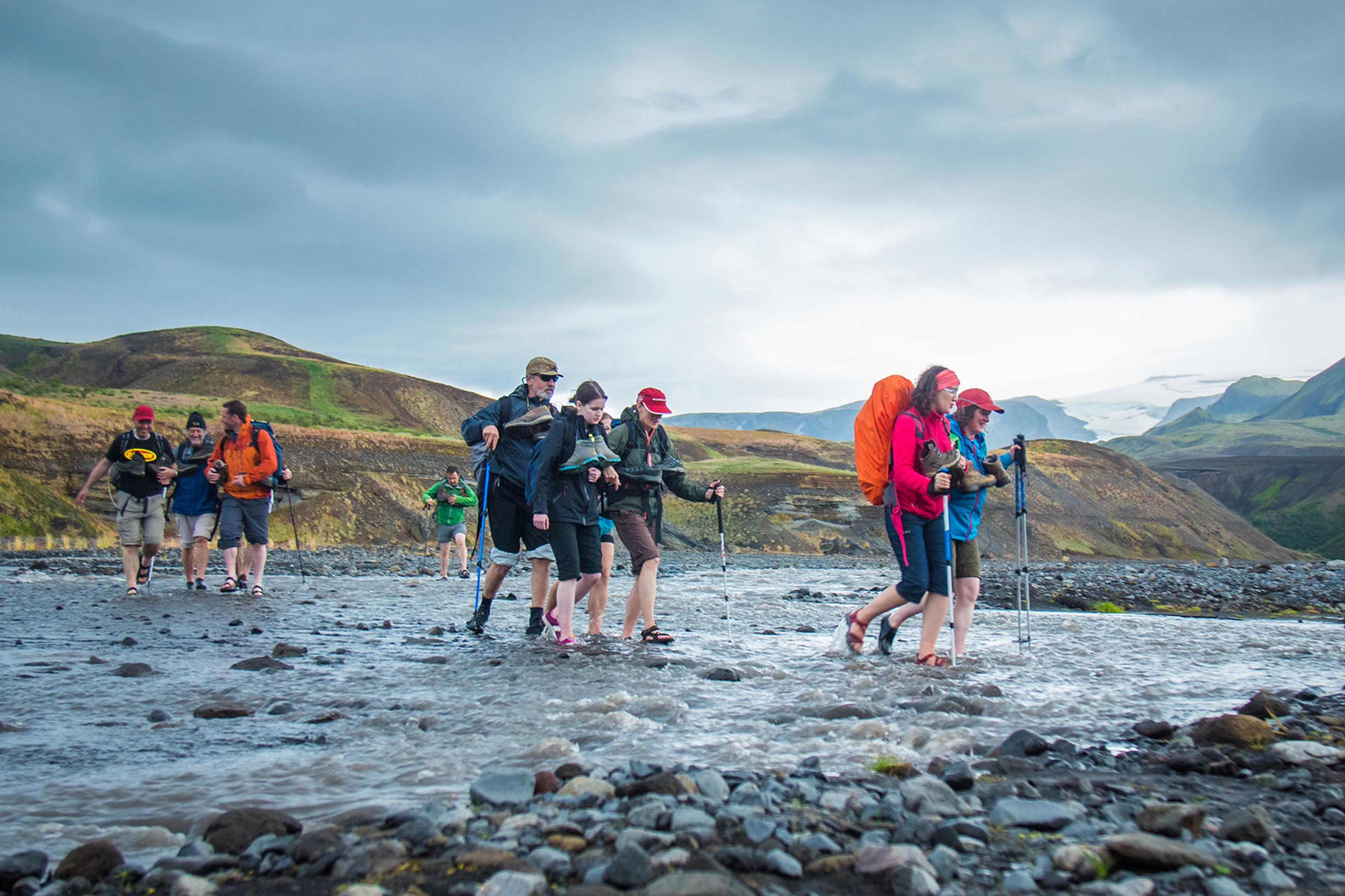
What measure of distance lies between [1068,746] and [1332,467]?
166 m

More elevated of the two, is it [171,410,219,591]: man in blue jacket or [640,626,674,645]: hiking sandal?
[171,410,219,591]: man in blue jacket

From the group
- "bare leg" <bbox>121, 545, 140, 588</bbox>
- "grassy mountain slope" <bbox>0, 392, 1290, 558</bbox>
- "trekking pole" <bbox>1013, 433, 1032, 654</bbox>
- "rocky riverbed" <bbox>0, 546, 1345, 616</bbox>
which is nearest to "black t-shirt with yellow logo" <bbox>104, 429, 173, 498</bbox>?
"bare leg" <bbox>121, 545, 140, 588</bbox>

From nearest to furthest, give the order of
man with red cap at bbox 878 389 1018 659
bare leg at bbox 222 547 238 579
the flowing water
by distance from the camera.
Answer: the flowing water, man with red cap at bbox 878 389 1018 659, bare leg at bbox 222 547 238 579

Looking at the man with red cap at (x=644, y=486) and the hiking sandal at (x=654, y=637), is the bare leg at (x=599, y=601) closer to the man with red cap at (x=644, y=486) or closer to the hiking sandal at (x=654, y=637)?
the man with red cap at (x=644, y=486)

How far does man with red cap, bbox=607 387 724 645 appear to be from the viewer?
9.41 meters

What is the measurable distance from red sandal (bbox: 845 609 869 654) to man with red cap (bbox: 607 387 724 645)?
2.03m

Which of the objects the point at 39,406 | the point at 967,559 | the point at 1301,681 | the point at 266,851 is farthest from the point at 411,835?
the point at 39,406

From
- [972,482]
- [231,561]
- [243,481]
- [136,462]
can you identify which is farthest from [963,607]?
[136,462]

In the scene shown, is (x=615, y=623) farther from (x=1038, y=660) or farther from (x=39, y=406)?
(x=39, y=406)

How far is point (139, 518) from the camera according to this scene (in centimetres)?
1367

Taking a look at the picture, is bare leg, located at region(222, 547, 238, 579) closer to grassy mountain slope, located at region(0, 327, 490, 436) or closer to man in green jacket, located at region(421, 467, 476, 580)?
man in green jacket, located at region(421, 467, 476, 580)

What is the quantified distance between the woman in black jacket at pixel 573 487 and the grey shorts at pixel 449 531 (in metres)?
11.1

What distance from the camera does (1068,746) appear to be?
4.98 metres

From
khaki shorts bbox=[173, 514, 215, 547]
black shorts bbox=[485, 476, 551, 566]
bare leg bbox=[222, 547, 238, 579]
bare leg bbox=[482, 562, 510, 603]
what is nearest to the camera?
black shorts bbox=[485, 476, 551, 566]
